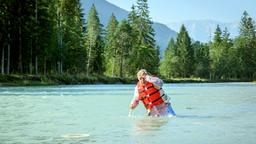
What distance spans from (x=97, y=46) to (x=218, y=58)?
45182mm

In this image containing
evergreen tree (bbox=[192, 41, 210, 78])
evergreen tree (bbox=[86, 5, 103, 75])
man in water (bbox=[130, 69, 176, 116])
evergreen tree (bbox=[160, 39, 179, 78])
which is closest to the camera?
man in water (bbox=[130, 69, 176, 116])

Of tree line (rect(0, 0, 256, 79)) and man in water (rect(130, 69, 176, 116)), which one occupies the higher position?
tree line (rect(0, 0, 256, 79))

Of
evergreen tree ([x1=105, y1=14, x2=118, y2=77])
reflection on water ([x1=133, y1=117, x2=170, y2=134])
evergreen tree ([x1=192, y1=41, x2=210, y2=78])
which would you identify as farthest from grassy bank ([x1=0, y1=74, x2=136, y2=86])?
evergreen tree ([x1=192, y1=41, x2=210, y2=78])

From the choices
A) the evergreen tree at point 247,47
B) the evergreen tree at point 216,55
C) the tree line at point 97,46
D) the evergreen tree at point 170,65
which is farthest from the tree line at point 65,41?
the evergreen tree at point 247,47

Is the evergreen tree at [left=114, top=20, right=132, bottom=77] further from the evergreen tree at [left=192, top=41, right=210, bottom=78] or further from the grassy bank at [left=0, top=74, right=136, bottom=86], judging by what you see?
the evergreen tree at [left=192, top=41, right=210, bottom=78]

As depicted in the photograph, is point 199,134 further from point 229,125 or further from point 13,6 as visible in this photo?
point 13,6

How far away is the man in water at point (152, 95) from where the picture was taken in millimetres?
15781

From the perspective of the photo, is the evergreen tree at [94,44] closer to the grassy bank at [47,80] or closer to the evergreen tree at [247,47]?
the grassy bank at [47,80]

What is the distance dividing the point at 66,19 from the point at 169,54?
221ft

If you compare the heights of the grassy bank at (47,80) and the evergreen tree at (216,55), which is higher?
the evergreen tree at (216,55)

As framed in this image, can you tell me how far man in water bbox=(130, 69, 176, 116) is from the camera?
621 inches

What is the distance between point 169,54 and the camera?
14550 centimetres

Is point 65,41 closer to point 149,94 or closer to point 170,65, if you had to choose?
point 170,65

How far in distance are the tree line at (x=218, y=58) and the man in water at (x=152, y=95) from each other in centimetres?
11987
